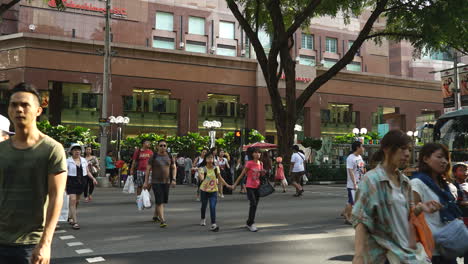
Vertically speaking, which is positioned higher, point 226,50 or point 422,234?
point 226,50

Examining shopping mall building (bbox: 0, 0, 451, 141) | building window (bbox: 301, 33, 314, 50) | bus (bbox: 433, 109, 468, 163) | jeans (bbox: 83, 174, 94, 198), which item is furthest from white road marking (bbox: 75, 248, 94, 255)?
building window (bbox: 301, 33, 314, 50)

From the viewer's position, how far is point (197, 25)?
48.4 meters

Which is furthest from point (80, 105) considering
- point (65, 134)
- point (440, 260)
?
point (440, 260)

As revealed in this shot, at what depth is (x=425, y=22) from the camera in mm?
18891

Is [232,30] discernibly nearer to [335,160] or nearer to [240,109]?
[240,109]

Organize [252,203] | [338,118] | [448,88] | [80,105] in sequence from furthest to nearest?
[338,118]
[80,105]
[448,88]
[252,203]

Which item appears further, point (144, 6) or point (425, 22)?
point (144, 6)

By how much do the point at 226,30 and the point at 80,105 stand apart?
17823 millimetres

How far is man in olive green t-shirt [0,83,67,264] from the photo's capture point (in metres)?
3.01

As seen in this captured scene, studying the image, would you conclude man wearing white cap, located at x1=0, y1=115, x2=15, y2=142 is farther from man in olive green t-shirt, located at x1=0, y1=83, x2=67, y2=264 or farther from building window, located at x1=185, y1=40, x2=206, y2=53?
building window, located at x1=185, y1=40, x2=206, y2=53

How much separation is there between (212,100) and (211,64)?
3.95m

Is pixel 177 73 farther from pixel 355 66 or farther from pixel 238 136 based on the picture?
pixel 355 66

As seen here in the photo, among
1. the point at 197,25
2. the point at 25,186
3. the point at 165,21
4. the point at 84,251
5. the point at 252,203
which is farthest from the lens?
the point at 197,25

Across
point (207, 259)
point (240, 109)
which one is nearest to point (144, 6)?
point (240, 109)
